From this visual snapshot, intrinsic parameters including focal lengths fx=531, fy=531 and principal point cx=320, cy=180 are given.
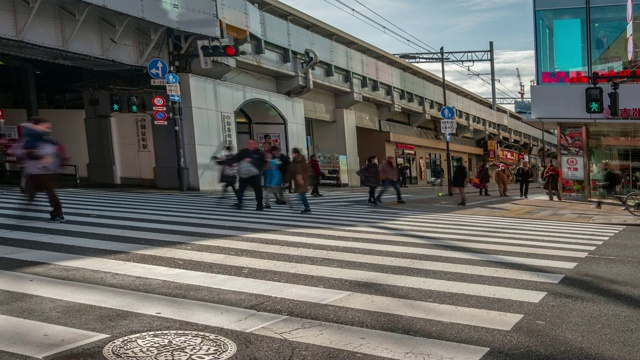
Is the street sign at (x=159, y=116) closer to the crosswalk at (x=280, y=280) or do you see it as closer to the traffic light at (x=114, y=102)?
the traffic light at (x=114, y=102)

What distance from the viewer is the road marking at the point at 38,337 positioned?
368 cm

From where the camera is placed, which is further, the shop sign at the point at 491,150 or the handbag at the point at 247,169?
the shop sign at the point at 491,150

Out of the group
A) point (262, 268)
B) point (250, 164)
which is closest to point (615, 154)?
point (250, 164)

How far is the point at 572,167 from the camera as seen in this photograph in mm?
23156

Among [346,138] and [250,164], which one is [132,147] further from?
[346,138]

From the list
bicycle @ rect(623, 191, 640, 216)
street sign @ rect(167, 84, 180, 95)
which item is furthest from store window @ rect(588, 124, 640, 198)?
street sign @ rect(167, 84, 180, 95)

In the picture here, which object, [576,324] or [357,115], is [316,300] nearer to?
[576,324]

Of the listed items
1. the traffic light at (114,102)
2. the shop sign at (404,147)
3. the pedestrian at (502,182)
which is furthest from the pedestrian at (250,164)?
the shop sign at (404,147)

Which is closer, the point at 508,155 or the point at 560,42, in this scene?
the point at 560,42

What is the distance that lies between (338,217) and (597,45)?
1662cm

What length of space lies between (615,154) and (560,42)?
541 centimetres

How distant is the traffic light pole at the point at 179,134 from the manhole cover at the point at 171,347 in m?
18.0

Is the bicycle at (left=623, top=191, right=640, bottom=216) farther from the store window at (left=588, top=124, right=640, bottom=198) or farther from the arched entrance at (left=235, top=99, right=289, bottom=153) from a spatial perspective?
the arched entrance at (left=235, top=99, right=289, bottom=153)

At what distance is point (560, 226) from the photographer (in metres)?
13.1
